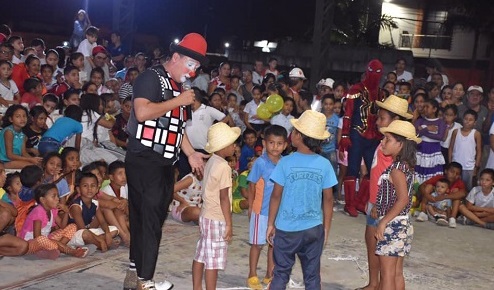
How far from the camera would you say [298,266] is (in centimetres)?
661

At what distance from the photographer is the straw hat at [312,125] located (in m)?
4.88

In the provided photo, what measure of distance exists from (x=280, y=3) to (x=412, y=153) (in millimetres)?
21646

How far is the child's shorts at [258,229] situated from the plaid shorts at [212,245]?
610 mm

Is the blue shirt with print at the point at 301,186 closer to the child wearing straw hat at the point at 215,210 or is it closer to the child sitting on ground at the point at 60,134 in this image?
the child wearing straw hat at the point at 215,210

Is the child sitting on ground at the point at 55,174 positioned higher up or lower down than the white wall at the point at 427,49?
lower down

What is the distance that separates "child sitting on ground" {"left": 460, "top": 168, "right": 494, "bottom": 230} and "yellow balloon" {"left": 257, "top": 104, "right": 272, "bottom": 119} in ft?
10.0

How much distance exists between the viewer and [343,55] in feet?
74.9

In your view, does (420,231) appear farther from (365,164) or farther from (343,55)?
(343,55)

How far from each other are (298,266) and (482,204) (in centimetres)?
370

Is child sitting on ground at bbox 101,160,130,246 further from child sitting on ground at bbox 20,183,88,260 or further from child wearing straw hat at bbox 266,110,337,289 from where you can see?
child wearing straw hat at bbox 266,110,337,289

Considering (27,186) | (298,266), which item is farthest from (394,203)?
(27,186)

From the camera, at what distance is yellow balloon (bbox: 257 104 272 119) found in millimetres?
10211

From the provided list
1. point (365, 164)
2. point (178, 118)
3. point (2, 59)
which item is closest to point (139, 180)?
point (178, 118)

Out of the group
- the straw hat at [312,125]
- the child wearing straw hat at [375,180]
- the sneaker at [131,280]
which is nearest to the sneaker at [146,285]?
the sneaker at [131,280]
